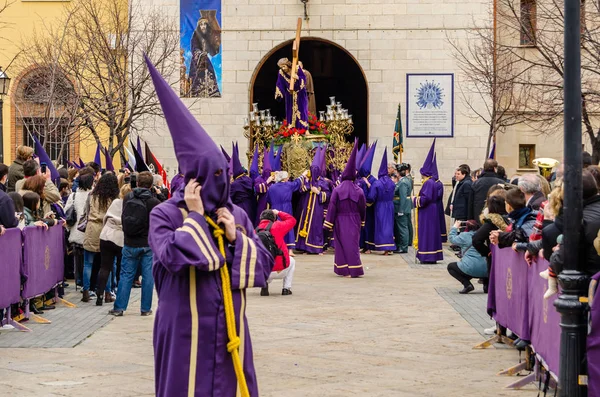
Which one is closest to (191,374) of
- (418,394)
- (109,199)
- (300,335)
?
(418,394)

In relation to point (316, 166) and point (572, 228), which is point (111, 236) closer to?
point (572, 228)

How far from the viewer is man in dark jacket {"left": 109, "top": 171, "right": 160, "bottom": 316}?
13719 mm

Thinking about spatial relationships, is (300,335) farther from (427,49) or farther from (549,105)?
(427,49)

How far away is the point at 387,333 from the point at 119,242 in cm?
401

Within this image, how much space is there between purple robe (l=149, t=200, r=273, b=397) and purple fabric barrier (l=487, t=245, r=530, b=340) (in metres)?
4.22

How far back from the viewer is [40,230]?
45.2 feet

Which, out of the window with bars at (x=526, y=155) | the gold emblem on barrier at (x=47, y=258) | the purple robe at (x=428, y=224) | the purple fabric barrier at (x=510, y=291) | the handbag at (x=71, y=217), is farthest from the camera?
the window with bars at (x=526, y=155)

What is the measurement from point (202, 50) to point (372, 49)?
4830 millimetres

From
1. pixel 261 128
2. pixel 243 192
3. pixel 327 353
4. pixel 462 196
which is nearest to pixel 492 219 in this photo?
pixel 327 353

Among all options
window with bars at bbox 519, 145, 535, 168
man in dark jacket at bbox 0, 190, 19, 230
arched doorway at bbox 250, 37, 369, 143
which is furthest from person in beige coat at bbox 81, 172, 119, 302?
window with bars at bbox 519, 145, 535, 168

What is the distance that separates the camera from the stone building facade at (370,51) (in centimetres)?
3219

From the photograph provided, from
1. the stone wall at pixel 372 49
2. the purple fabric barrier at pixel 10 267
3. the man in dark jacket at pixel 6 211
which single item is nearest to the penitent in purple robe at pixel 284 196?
the stone wall at pixel 372 49

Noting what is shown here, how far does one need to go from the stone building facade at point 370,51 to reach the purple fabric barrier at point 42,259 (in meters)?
17.2

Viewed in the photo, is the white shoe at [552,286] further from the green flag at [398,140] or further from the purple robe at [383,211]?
the green flag at [398,140]
